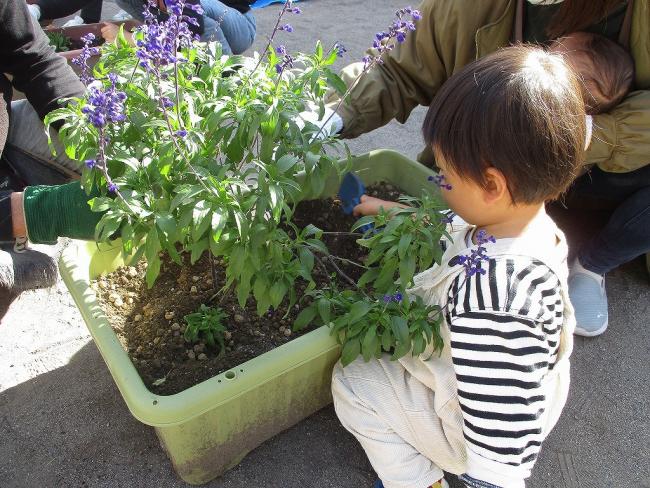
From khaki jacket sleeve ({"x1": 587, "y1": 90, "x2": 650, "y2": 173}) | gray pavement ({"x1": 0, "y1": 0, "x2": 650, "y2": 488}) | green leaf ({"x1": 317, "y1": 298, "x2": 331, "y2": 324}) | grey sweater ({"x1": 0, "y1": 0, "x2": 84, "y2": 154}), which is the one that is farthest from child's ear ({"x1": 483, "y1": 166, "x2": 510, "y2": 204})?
grey sweater ({"x1": 0, "y1": 0, "x2": 84, "y2": 154})

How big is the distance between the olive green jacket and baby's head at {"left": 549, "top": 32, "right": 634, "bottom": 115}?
0.04 m

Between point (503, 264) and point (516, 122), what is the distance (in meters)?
0.30

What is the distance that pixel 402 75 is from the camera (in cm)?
213

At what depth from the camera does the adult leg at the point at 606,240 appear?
2074 millimetres

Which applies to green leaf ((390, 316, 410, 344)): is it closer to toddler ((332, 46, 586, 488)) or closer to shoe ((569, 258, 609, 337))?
toddler ((332, 46, 586, 488))

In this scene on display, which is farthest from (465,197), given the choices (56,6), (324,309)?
(56,6)

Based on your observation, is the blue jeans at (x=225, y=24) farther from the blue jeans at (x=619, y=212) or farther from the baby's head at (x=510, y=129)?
the baby's head at (x=510, y=129)

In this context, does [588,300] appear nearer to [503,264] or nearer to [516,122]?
[503,264]

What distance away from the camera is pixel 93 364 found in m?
1.96

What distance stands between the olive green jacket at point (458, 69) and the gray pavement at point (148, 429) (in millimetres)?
761

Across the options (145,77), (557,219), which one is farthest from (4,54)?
(557,219)

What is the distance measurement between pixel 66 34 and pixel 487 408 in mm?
3301

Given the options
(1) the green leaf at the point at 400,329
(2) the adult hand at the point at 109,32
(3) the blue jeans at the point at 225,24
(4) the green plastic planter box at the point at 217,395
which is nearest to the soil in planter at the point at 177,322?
(4) the green plastic planter box at the point at 217,395

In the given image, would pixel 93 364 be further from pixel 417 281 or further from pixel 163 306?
pixel 417 281
